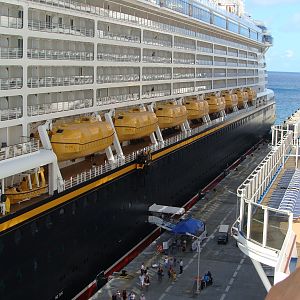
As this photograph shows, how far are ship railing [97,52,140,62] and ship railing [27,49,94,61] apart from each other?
1222 millimetres

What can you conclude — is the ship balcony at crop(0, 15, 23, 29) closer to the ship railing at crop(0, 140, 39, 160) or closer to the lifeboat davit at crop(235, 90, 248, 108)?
the ship railing at crop(0, 140, 39, 160)

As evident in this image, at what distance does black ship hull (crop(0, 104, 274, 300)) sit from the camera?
1662cm

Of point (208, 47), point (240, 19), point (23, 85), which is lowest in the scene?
point (23, 85)

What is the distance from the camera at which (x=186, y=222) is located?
2711 centimetres

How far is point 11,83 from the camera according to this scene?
1891 cm

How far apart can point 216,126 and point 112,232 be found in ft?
69.7

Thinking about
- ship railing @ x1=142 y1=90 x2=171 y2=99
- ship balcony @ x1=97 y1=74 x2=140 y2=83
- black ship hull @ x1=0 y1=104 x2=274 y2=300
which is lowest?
black ship hull @ x1=0 y1=104 x2=274 y2=300

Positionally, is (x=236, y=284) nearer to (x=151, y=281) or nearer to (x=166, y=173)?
(x=151, y=281)

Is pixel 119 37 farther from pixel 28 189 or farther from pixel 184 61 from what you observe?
pixel 184 61

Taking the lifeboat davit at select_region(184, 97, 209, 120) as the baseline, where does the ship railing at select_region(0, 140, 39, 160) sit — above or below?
below

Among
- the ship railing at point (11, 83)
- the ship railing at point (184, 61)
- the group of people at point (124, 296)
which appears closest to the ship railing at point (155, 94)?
the ship railing at point (184, 61)

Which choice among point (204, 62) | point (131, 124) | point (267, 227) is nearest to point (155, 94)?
point (131, 124)

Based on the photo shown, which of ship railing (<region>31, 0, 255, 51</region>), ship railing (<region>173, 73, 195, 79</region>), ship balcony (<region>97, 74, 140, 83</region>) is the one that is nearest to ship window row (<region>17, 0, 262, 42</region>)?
ship railing (<region>31, 0, 255, 51</region>)

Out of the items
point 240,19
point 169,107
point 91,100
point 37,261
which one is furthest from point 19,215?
point 240,19
